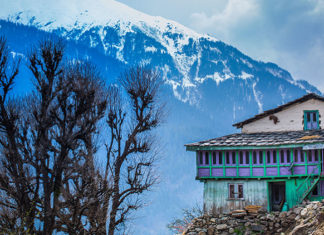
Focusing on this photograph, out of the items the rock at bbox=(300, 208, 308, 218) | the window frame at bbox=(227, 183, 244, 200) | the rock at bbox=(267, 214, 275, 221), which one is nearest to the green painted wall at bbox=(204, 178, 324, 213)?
the window frame at bbox=(227, 183, 244, 200)

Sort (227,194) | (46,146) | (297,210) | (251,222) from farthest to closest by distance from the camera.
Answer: (227,194)
(251,222)
(297,210)
(46,146)

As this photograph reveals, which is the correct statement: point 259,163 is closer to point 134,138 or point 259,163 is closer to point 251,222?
point 251,222

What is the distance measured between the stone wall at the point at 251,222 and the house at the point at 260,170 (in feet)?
Answer: 3.16

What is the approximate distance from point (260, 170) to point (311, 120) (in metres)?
7.41

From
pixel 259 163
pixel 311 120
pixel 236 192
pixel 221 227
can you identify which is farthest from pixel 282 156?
pixel 311 120

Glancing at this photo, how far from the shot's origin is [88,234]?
23.4 meters

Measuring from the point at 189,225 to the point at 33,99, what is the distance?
13111 millimetres

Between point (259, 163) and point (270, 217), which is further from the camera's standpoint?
point (259, 163)

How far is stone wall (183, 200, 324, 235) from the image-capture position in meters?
30.0

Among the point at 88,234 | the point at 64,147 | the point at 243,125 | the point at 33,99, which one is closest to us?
the point at 64,147

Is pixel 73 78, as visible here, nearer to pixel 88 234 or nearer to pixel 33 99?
pixel 33 99

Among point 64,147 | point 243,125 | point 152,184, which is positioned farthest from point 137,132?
point 243,125

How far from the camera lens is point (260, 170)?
3353cm

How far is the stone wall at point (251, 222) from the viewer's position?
30.0m
